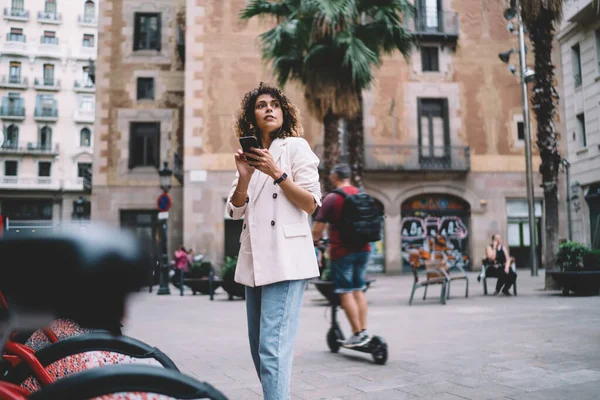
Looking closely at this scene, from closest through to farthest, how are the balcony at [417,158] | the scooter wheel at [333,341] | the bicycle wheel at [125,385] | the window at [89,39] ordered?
the bicycle wheel at [125,385] → the scooter wheel at [333,341] → the window at [89,39] → the balcony at [417,158]

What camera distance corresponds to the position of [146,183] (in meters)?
24.6

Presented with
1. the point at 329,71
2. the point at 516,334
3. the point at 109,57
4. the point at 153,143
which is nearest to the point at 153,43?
the point at 109,57

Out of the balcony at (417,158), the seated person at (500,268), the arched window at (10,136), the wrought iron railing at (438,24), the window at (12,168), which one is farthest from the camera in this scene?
the window at (12,168)

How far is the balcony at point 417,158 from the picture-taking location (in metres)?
24.2

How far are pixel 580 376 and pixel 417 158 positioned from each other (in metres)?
20.8

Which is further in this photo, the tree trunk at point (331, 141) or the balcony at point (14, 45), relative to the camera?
the tree trunk at point (331, 141)

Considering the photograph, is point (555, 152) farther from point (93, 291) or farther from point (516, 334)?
point (93, 291)

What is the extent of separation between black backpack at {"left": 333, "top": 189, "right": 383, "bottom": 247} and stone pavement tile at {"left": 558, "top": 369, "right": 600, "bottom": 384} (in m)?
2.00

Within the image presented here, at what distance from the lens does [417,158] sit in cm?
2453

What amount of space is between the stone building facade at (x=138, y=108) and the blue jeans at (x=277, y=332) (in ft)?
72.0

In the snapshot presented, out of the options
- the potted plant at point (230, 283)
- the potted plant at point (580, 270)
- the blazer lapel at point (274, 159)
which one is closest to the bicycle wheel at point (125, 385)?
the blazer lapel at point (274, 159)

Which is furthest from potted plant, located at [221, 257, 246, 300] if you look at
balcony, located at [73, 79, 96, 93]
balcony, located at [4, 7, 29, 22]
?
balcony, located at [73, 79, 96, 93]

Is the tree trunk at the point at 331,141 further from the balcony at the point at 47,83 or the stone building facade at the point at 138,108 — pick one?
the stone building facade at the point at 138,108

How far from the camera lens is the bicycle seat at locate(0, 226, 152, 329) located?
5.16 feet
